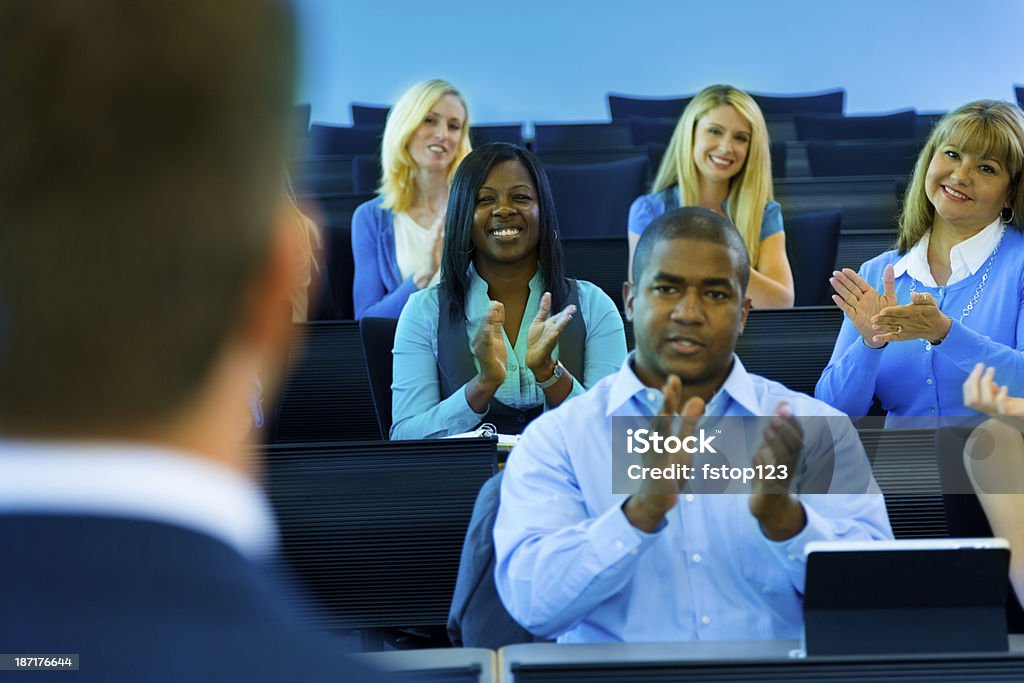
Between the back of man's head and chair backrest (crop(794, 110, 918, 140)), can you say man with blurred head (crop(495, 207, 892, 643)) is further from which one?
chair backrest (crop(794, 110, 918, 140))

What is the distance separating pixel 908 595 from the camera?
1.27 metres

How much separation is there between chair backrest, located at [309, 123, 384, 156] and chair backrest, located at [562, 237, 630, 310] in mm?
2585

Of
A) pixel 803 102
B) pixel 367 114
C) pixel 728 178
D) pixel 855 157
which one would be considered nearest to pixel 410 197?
pixel 728 178

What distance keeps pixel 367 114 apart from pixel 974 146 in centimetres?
431

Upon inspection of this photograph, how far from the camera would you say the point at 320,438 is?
9.57 ft

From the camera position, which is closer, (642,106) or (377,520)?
(377,520)

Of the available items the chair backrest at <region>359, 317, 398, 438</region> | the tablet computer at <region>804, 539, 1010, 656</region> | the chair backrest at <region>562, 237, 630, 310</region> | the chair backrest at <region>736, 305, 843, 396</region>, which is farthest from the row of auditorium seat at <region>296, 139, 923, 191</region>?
the tablet computer at <region>804, 539, 1010, 656</region>

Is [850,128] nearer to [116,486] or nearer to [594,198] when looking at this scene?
[594,198]

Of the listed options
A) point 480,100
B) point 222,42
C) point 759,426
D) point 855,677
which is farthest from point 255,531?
point 480,100

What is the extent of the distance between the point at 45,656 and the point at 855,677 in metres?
0.90

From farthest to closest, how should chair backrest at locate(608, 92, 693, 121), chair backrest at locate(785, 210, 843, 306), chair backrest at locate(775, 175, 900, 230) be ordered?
chair backrest at locate(608, 92, 693, 121) → chair backrest at locate(775, 175, 900, 230) → chair backrest at locate(785, 210, 843, 306)

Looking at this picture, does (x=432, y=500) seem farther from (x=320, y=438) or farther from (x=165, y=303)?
(x=165, y=303)

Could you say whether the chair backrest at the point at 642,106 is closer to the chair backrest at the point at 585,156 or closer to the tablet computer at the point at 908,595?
the chair backrest at the point at 585,156

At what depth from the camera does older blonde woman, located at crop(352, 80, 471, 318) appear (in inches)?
138
